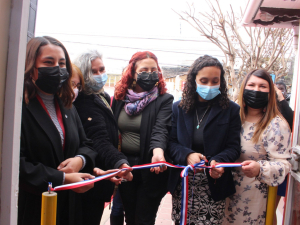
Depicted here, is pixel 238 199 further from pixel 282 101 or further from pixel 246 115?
pixel 282 101

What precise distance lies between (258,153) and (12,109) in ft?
7.32

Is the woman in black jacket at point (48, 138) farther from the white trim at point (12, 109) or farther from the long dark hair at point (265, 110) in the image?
the long dark hair at point (265, 110)

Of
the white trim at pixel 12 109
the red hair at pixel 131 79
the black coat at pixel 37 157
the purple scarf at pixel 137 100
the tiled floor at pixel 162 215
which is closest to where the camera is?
the white trim at pixel 12 109

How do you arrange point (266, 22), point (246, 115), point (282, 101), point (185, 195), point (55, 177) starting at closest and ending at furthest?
point (55, 177) → point (185, 195) → point (246, 115) → point (282, 101) → point (266, 22)

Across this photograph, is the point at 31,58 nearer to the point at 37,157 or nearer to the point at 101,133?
the point at 37,157

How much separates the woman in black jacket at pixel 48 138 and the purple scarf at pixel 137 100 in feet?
2.13

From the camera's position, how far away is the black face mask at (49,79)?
1.83m

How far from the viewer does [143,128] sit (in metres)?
2.57

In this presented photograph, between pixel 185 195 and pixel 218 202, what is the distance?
0.41m

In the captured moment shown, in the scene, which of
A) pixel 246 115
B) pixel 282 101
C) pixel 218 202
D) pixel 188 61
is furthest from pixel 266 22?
pixel 188 61

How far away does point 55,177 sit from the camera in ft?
5.49

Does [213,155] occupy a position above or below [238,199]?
above

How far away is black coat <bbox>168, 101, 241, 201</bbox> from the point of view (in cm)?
230

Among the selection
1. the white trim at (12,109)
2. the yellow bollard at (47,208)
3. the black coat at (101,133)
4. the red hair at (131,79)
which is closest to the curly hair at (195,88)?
the red hair at (131,79)
